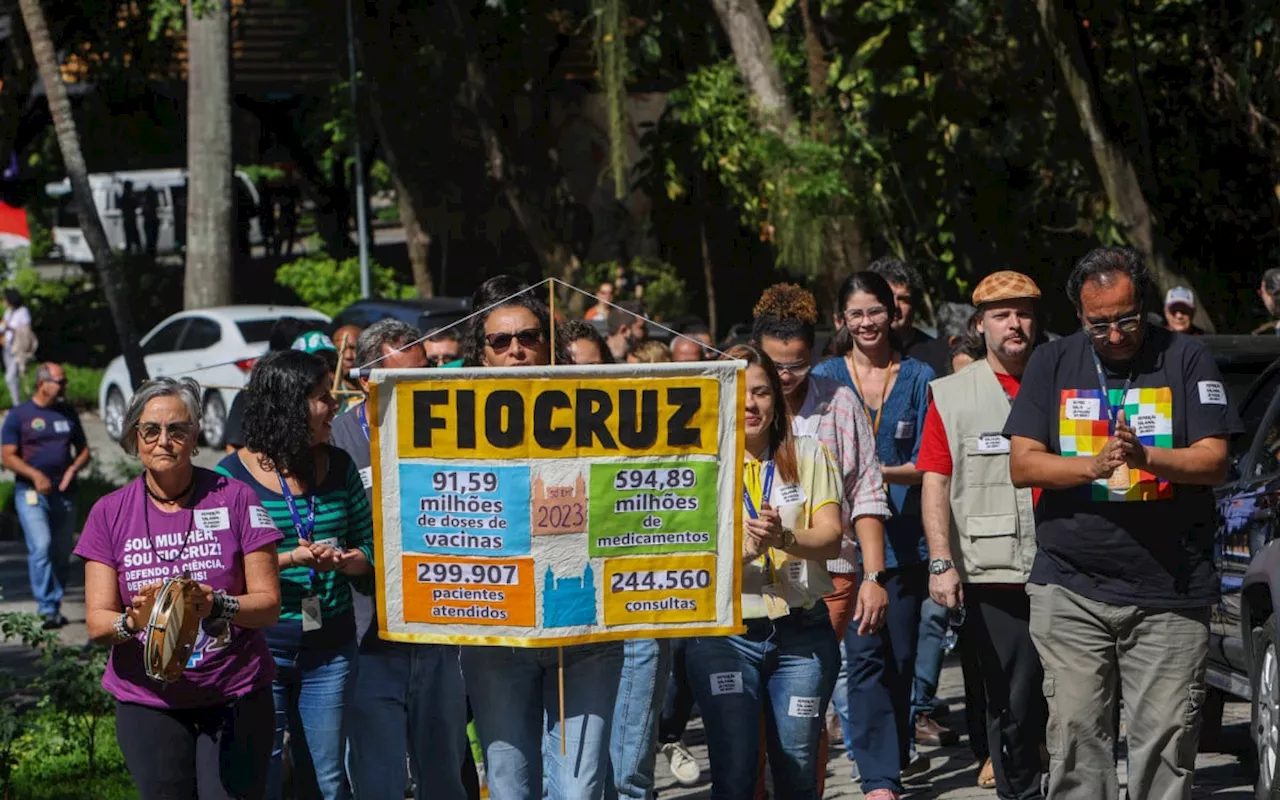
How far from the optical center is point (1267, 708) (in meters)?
7.23

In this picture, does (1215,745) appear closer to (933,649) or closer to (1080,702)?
(933,649)

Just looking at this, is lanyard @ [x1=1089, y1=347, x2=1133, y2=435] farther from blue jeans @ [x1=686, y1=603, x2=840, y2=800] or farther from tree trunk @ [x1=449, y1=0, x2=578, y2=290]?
tree trunk @ [x1=449, y1=0, x2=578, y2=290]

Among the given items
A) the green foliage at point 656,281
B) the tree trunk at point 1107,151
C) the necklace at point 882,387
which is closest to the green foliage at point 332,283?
the green foliage at point 656,281

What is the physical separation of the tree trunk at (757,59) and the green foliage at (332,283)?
12771 millimetres

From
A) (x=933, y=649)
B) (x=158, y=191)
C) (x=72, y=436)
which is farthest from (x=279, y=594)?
(x=158, y=191)

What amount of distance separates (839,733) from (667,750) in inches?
45.5

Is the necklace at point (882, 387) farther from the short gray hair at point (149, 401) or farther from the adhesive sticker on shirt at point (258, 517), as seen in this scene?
the short gray hair at point (149, 401)

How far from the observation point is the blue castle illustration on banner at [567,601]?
18.6 ft

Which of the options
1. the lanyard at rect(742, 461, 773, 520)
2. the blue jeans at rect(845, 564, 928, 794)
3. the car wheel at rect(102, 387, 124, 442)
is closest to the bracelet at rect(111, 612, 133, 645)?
the lanyard at rect(742, 461, 773, 520)

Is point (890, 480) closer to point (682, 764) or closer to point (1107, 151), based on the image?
point (682, 764)

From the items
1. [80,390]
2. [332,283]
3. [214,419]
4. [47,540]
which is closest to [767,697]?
[47,540]

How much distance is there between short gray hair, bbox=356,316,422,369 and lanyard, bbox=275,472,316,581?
152 centimetres

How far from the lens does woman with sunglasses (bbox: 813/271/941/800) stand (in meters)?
7.66

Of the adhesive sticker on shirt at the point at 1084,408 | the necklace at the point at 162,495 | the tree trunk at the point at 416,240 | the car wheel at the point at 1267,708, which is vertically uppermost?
the tree trunk at the point at 416,240
